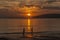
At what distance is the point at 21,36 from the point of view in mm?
5355

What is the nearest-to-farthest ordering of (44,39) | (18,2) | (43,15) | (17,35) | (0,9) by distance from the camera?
(44,39)
(17,35)
(43,15)
(0,9)
(18,2)

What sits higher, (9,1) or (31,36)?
→ (9,1)

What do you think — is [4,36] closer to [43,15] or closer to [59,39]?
[59,39]

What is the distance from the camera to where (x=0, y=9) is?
36.3 feet

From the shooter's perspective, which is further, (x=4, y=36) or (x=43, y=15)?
(x=43, y=15)

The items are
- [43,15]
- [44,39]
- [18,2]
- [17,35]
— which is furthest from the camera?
[18,2]

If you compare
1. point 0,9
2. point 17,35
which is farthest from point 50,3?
point 17,35

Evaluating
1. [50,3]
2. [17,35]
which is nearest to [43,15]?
[50,3]

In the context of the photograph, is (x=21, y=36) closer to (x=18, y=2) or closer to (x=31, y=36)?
(x=31, y=36)

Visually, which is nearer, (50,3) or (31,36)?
(31,36)

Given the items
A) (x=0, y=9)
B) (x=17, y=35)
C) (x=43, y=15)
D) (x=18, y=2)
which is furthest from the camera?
(x=18, y=2)

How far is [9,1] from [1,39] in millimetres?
6515

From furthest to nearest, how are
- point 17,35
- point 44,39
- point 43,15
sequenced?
point 43,15 < point 17,35 < point 44,39

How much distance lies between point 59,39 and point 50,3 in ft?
21.7
